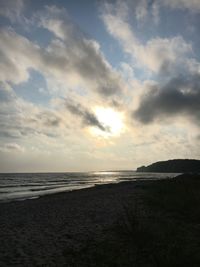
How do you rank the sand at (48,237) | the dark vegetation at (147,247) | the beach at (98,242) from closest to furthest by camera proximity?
the dark vegetation at (147,247)
the beach at (98,242)
the sand at (48,237)

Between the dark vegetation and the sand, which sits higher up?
the dark vegetation

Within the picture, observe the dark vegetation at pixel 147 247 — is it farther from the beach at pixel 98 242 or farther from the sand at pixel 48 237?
the sand at pixel 48 237

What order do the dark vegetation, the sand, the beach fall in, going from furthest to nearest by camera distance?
the sand, the beach, the dark vegetation

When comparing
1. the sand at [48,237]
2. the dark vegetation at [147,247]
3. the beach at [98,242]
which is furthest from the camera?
the sand at [48,237]

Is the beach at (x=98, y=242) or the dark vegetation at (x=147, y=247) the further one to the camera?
the beach at (x=98, y=242)

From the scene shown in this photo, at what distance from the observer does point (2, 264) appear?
774 centimetres

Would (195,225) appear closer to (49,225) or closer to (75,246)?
Result: (75,246)

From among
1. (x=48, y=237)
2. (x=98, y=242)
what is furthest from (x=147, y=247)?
(x=48, y=237)

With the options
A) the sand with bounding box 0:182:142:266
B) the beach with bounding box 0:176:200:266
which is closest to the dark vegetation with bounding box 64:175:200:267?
the beach with bounding box 0:176:200:266

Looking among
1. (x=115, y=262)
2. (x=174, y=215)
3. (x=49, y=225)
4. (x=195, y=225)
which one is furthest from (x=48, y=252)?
(x=174, y=215)

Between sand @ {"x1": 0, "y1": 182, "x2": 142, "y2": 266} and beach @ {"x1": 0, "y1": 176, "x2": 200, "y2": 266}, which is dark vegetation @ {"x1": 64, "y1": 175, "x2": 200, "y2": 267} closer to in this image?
beach @ {"x1": 0, "y1": 176, "x2": 200, "y2": 266}

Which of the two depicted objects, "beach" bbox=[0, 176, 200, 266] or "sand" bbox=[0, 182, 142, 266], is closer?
"beach" bbox=[0, 176, 200, 266]

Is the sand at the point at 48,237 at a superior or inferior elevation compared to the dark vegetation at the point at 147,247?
inferior

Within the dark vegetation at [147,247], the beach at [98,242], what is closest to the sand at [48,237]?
the beach at [98,242]
